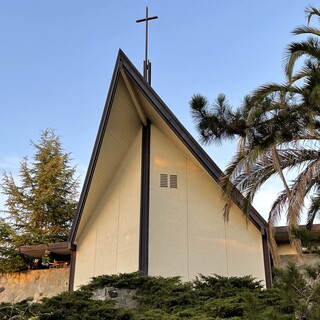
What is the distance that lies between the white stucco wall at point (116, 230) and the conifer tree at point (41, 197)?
4.82 meters

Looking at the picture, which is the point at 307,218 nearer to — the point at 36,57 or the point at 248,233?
the point at 248,233

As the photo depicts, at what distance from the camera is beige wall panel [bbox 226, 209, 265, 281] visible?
1067cm

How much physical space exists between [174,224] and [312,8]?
5939 millimetres

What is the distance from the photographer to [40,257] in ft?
49.4

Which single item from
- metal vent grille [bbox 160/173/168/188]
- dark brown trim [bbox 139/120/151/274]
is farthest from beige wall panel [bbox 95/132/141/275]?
metal vent grille [bbox 160/173/168/188]

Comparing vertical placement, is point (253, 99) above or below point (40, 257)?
→ above

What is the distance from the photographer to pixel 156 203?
11180 millimetres

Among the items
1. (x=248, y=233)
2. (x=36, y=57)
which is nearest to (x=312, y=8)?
(x=248, y=233)

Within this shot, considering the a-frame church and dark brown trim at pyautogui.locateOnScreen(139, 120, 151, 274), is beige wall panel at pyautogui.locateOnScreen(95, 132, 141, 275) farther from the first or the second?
dark brown trim at pyautogui.locateOnScreen(139, 120, 151, 274)

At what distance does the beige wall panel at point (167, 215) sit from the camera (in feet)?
35.0

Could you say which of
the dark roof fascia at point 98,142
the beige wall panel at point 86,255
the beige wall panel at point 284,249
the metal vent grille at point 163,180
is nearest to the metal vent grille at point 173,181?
the metal vent grille at point 163,180

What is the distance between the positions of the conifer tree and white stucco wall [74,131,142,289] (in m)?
4.82

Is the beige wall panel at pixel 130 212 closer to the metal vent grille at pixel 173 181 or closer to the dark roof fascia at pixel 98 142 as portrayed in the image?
the metal vent grille at pixel 173 181

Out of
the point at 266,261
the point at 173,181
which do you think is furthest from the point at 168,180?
the point at 266,261
